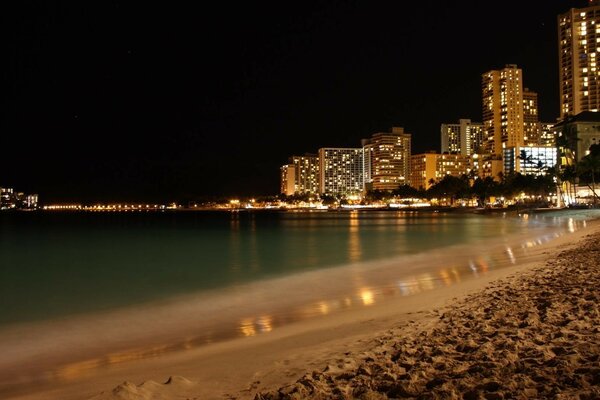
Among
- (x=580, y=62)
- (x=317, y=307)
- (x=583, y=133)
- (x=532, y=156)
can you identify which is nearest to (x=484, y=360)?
(x=317, y=307)

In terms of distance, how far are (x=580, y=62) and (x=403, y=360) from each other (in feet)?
560

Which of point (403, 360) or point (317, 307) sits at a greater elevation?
point (403, 360)

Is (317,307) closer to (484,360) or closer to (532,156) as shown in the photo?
(484,360)

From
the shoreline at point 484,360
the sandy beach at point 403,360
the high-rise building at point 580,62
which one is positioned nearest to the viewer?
the shoreline at point 484,360

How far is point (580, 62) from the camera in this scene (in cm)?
15350

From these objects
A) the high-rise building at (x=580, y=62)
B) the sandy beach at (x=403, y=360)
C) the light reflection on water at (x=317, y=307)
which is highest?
the high-rise building at (x=580, y=62)

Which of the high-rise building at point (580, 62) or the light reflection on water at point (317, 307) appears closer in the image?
the light reflection on water at point (317, 307)

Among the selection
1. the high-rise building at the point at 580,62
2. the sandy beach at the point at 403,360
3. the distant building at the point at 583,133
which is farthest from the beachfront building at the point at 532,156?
the sandy beach at the point at 403,360

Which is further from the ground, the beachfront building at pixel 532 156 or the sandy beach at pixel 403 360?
the beachfront building at pixel 532 156

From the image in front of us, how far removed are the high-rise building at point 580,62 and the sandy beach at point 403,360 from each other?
162 meters

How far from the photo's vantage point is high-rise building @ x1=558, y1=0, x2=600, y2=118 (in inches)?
5999

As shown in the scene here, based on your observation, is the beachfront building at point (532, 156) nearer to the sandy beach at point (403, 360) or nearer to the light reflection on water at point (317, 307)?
the light reflection on water at point (317, 307)

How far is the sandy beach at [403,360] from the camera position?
5207 millimetres

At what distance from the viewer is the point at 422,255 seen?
27.7m
